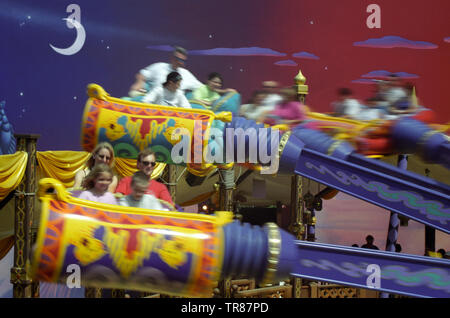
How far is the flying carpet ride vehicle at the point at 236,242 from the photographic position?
161 cm

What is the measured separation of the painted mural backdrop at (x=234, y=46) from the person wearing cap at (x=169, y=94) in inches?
172

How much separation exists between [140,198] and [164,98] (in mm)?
1366

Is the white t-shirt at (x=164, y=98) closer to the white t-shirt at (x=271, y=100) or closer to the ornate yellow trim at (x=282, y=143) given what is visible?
the white t-shirt at (x=271, y=100)

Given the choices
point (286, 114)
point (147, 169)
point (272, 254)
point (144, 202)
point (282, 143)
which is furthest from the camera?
point (286, 114)

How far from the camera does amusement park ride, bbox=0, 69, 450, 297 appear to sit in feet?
5.31

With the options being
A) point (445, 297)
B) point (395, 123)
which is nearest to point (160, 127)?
point (395, 123)

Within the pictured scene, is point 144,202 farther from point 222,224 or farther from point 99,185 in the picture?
point 222,224

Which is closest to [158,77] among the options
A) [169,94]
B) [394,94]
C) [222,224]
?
[169,94]

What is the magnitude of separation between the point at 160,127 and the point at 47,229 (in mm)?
1230

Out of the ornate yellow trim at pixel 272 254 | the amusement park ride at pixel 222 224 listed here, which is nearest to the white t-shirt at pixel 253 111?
the amusement park ride at pixel 222 224

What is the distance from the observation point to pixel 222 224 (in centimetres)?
168

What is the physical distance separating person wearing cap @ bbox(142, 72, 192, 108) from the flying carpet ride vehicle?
27.1 inches

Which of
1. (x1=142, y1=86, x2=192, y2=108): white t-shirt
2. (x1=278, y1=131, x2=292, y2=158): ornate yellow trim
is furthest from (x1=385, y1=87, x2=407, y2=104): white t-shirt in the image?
(x1=278, y1=131, x2=292, y2=158): ornate yellow trim
